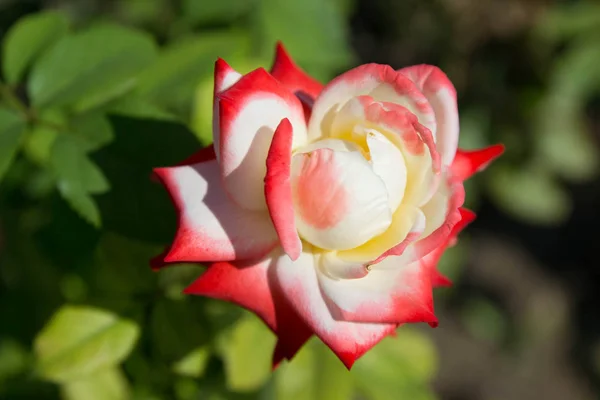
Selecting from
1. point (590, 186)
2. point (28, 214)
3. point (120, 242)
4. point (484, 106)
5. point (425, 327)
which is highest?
point (120, 242)

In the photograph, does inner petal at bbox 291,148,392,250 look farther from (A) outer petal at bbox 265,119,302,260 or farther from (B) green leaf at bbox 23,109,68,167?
(B) green leaf at bbox 23,109,68,167

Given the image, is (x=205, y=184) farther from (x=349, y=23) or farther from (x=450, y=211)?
(x=349, y=23)

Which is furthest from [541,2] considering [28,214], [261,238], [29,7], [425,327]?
[261,238]

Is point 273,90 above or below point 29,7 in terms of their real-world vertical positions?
above

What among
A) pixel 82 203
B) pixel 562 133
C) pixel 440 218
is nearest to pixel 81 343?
pixel 82 203

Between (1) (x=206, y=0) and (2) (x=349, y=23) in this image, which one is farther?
(2) (x=349, y=23)

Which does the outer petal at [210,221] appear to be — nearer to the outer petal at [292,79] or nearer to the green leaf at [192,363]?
the outer petal at [292,79]

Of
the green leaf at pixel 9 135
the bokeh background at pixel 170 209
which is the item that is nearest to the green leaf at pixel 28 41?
the bokeh background at pixel 170 209
